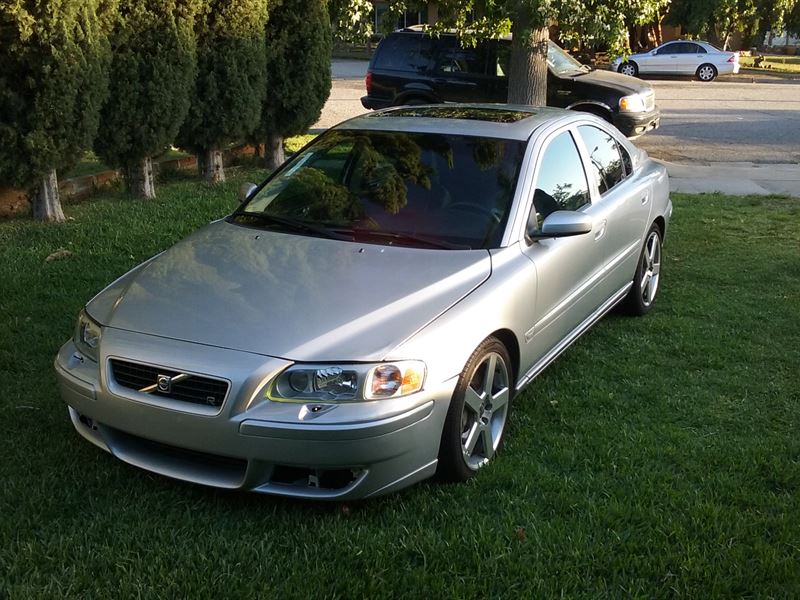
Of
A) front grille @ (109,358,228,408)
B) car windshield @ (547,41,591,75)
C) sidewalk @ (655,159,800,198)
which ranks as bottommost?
sidewalk @ (655,159,800,198)

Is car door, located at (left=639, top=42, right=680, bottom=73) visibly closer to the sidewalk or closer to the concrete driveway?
the concrete driveway

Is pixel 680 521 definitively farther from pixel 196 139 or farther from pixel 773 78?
pixel 773 78

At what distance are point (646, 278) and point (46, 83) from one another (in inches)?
192

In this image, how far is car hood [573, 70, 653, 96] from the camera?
13773 millimetres

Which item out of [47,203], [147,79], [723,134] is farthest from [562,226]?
[723,134]

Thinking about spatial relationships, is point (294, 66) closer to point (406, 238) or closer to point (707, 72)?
point (406, 238)

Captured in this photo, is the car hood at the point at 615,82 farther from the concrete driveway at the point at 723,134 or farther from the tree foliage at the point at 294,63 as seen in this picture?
the tree foliage at the point at 294,63

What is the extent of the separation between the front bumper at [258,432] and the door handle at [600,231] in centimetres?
194

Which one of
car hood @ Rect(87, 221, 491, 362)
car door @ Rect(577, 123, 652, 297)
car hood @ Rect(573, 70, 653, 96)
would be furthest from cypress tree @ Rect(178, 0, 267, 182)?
car hood @ Rect(573, 70, 653, 96)

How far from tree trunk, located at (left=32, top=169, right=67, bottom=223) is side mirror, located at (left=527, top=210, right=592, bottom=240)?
495 centimetres

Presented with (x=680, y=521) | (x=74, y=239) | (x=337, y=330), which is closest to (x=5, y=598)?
(x=337, y=330)

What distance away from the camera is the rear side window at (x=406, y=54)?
48.2 feet

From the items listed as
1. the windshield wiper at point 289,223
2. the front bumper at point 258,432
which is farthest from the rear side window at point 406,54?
the front bumper at point 258,432

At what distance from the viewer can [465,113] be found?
5188mm
